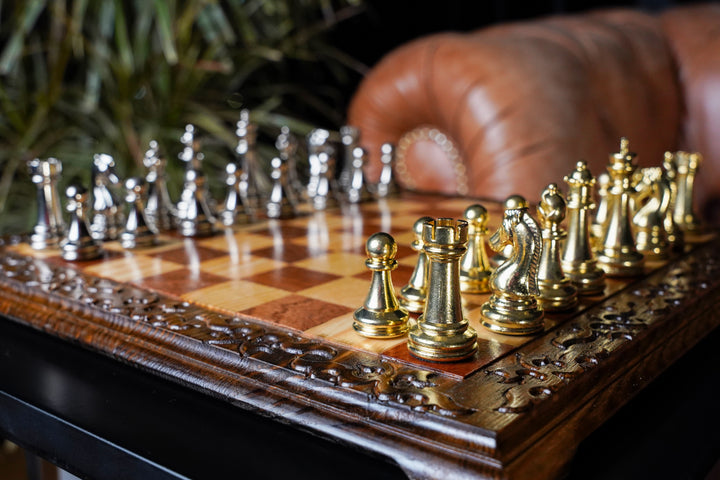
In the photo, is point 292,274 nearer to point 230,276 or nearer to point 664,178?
point 230,276

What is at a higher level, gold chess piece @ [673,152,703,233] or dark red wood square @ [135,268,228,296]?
gold chess piece @ [673,152,703,233]

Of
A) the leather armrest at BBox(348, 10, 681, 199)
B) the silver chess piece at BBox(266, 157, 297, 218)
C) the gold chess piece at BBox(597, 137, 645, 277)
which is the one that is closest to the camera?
the gold chess piece at BBox(597, 137, 645, 277)

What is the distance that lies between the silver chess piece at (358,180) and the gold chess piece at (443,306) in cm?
100

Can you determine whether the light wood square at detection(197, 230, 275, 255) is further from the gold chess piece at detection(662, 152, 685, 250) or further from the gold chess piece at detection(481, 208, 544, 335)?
the gold chess piece at detection(662, 152, 685, 250)

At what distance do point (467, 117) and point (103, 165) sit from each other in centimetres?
133

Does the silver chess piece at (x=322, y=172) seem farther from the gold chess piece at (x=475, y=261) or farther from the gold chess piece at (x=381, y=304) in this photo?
the gold chess piece at (x=381, y=304)

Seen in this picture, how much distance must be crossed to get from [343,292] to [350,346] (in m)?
0.23

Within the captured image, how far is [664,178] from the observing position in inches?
49.3

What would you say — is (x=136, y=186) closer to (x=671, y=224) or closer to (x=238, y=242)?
(x=238, y=242)

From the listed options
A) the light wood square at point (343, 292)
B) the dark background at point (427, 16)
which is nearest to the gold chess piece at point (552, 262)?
the light wood square at point (343, 292)

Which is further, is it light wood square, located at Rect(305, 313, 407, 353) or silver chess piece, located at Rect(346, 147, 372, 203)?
silver chess piece, located at Rect(346, 147, 372, 203)

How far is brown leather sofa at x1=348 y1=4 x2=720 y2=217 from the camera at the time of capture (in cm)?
229

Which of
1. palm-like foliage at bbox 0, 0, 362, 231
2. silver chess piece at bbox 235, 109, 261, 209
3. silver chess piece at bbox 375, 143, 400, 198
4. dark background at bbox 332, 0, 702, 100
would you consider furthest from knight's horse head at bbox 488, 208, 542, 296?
dark background at bbox 332, 0, 702, 100

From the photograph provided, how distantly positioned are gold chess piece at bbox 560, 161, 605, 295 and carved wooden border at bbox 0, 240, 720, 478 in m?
0.04
